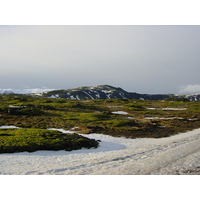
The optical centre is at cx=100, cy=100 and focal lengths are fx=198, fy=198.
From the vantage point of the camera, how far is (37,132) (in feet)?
81.0

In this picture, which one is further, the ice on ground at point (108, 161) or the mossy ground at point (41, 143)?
the mossy ground at point (41, 143)

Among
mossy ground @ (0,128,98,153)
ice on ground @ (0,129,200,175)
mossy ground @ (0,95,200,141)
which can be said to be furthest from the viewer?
mossy ground @ (0,95,200,141)

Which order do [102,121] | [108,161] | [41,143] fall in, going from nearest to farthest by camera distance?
[108,161]
[41,143]
[102,121]

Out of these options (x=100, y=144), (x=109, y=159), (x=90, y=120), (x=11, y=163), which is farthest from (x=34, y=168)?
(x=90, y=120)

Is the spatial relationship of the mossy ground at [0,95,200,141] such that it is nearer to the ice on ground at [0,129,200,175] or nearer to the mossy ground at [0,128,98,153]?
the mossy ground at [0,128,98,153]

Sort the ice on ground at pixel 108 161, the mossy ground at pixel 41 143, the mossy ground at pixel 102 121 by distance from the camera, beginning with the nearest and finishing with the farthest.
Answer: the ice on ground at pixel 108 161
the mossy ground at pixel 41 143
the mossy ground at pixel 102 121

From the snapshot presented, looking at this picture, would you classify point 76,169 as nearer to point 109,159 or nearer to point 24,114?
point 109,159

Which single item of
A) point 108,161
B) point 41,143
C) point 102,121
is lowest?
point 108,161

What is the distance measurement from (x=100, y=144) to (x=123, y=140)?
12.0 feet

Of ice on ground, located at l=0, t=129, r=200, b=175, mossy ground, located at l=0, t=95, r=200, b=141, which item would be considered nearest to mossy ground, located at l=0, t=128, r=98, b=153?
ice on ground, located at l=0, t=129, r=200, b=175

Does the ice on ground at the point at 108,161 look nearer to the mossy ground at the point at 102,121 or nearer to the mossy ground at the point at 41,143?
the mossy ground at the point at 41,143

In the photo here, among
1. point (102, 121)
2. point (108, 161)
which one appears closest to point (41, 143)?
point (108, 161)

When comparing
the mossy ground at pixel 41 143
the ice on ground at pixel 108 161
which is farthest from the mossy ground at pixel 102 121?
the ice on ground at pixel 108 161

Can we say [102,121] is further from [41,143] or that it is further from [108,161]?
[108,161]
